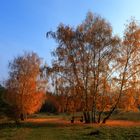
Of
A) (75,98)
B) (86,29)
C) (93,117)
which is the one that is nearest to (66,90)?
(75,98)

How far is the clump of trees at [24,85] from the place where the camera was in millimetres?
61562

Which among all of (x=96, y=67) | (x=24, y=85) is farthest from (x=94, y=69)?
(x=24, y=85)

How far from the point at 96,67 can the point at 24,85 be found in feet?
62.9

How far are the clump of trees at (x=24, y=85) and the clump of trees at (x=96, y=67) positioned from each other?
573 inches

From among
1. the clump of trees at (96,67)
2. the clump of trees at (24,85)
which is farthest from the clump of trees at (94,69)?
the clump of trees at (24,85)

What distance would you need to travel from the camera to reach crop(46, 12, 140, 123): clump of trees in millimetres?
46250

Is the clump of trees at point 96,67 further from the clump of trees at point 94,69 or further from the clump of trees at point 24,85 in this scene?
the clump of trees at point 24,85

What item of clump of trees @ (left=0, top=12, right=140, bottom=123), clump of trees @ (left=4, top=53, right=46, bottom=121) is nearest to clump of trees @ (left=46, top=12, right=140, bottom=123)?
clump of trees @ (left=0, top=12, right=140, bottom=123)

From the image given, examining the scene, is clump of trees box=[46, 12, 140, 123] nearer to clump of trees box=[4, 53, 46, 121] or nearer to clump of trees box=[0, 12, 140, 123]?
clump of trees box=[0, 12, 140, 123]

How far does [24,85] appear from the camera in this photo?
61.8 m

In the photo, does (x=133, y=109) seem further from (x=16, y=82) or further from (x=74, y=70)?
(x=16, y=82)

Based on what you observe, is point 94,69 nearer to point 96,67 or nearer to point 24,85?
point 96,67

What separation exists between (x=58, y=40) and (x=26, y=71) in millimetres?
15523

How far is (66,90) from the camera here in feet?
155
